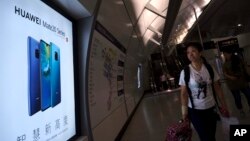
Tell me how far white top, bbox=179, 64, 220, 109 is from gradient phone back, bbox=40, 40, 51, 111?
1624mm

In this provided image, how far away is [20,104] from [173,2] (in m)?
6.32

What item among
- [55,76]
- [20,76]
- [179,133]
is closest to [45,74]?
[55,76]

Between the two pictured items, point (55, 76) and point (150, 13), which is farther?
point (150, 13)

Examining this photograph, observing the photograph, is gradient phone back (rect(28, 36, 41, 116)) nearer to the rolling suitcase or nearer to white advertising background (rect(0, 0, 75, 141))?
white advertising background (rect(0, 0, 75, 141))

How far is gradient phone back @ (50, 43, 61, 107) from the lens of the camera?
2.63 metres

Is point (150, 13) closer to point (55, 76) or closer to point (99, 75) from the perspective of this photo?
point (99, 75)

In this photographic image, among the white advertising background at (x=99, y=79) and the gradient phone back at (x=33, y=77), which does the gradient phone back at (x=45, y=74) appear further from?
the white advertising background at (x=99, y=79)

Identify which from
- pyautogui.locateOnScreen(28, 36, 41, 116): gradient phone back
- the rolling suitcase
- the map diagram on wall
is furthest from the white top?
pyautogui.locateOnScreen(28, 36, 41, 116): gradient phone back

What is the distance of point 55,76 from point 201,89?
1682mm

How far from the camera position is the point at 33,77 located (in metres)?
2.17

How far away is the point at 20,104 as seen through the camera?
6.32 feet

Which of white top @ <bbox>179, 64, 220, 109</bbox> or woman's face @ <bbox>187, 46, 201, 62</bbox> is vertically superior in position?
woman's face @ <bbox>187, 46, 201, 62</bbox>

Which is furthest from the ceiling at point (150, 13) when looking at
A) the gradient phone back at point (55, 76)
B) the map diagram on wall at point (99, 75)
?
the gradient phone back at point (55, 76)

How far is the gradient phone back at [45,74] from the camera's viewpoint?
2367mm
